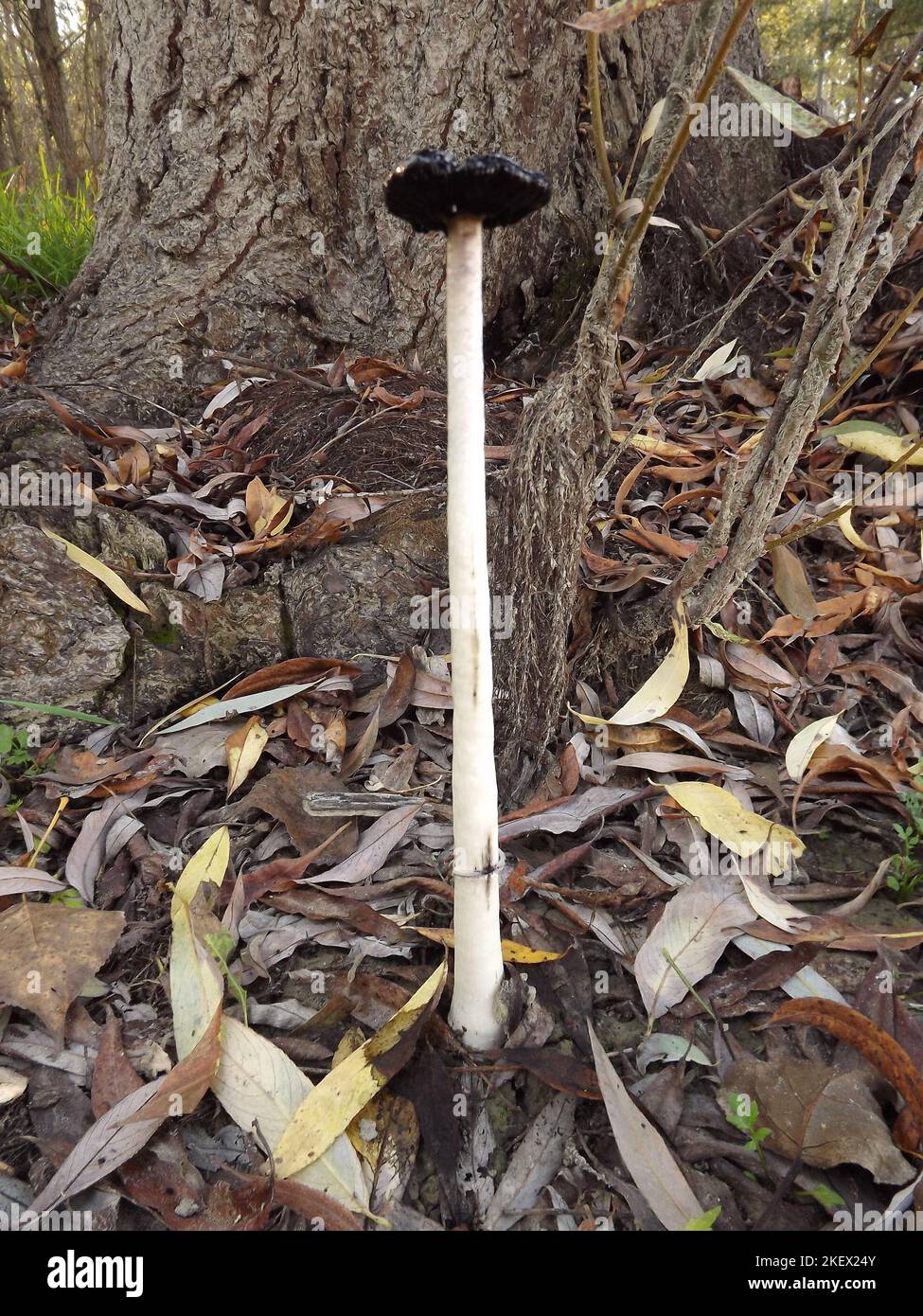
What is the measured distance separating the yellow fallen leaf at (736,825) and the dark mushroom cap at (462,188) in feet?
5.20

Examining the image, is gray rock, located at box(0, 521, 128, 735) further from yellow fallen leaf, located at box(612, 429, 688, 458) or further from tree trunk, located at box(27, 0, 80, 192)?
tree trunk, located at box(27, 0, 80, 192)

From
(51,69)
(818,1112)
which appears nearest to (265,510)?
(818,1112)

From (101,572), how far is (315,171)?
2.13m

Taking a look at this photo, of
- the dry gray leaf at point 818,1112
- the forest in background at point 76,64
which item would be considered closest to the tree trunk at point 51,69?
the forest in background at point 76,64

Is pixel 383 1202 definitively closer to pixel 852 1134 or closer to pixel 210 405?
pixel 852 1134

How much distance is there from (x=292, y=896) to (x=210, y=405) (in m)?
2.34

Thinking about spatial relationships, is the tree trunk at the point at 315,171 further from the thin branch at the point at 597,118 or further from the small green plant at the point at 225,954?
the small green plant at the point at 225,954

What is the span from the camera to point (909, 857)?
2236 millimetres

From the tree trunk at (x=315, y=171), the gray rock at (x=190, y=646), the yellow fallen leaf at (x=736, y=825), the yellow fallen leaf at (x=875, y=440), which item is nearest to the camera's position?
the yellow fallen leaf at (x=736, y=825)

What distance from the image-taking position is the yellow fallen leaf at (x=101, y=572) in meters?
2.76

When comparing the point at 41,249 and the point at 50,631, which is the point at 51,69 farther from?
the point at 50,631

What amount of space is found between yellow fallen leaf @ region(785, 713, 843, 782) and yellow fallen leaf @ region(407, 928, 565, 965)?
0.92 meters
